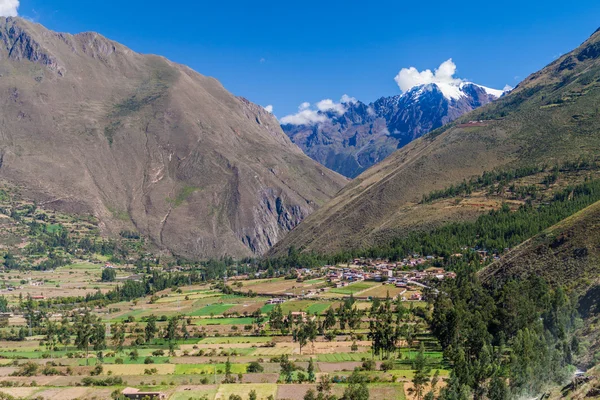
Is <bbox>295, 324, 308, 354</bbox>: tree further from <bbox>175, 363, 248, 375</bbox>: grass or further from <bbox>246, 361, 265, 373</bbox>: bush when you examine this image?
<bbox>246, 361, 265, 373</bbox>: bush

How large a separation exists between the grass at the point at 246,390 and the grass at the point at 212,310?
5698cm

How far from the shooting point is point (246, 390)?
69000 millimetres

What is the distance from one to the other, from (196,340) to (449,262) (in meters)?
70.8

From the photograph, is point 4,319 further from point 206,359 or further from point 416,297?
point 416,297

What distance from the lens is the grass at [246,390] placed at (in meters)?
66.8

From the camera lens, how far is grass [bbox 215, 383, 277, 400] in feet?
219

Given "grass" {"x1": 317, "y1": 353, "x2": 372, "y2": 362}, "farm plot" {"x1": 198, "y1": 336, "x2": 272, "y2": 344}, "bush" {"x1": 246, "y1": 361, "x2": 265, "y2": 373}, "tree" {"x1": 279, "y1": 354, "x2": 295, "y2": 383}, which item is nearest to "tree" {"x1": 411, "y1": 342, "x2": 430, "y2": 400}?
"tree" {"x1": 279, "y1": 354, "x2": 295, "y2": 383}

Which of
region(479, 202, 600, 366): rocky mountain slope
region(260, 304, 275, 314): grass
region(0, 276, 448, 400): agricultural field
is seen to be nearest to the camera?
region(479, 202, 600, 366): rocky mountain slope

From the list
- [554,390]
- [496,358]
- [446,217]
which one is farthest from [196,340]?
[446,217]

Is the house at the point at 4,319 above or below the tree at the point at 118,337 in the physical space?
above

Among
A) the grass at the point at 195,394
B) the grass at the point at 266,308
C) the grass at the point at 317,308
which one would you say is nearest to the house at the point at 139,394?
the grass at the point at 195,394

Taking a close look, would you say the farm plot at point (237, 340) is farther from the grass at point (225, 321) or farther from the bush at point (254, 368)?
the bush at point (254, 368)

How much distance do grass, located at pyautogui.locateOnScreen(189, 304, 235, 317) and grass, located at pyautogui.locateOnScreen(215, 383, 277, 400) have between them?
2243 inches

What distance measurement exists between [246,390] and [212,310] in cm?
6627
